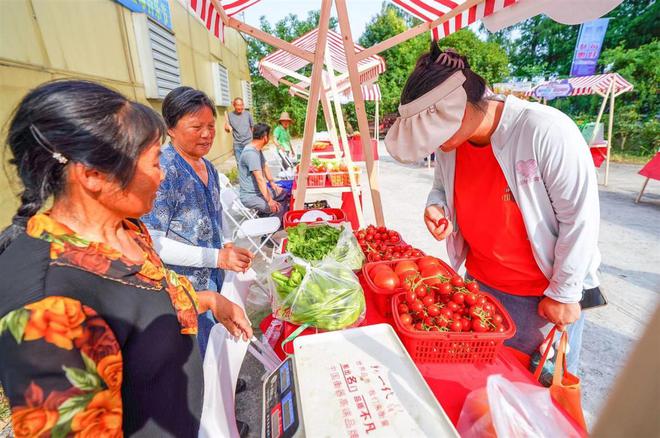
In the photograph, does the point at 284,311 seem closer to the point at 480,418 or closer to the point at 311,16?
the point at 480,418

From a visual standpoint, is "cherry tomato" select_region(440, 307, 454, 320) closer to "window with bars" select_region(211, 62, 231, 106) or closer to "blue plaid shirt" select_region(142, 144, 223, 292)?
"blue plaid shirt" select_region(142, 144, 223, 292)

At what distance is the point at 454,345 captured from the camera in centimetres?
121

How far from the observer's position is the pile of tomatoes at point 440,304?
4.06 feet

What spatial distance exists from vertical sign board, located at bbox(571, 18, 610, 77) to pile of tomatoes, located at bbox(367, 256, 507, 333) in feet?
65.3

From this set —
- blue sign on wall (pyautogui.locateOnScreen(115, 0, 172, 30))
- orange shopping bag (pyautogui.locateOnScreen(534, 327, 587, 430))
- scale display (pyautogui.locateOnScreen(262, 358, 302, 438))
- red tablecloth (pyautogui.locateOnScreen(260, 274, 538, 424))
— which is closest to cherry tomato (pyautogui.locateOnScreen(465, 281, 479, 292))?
red tablecloth (pyautogui.locateOnScreen(260, 274, 538, 424))

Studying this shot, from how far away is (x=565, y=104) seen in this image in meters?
17.8

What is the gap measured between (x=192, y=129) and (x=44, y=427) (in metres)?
1.62

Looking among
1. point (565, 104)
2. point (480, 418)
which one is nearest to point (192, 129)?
point (480, 418)

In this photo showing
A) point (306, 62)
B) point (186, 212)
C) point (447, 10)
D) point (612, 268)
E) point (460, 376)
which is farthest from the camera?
point (306, 62)

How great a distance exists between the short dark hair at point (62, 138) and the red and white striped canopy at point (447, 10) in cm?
194

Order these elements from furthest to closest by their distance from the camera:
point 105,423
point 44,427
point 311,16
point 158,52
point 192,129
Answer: point 311,16 → point 158,52 → point 192,129 → point 105,423 → point 44,427

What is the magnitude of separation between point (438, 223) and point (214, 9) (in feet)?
7.50

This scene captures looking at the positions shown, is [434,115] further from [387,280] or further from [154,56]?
Answer: [154,56]

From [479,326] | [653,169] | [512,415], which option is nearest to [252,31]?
[479,326]
